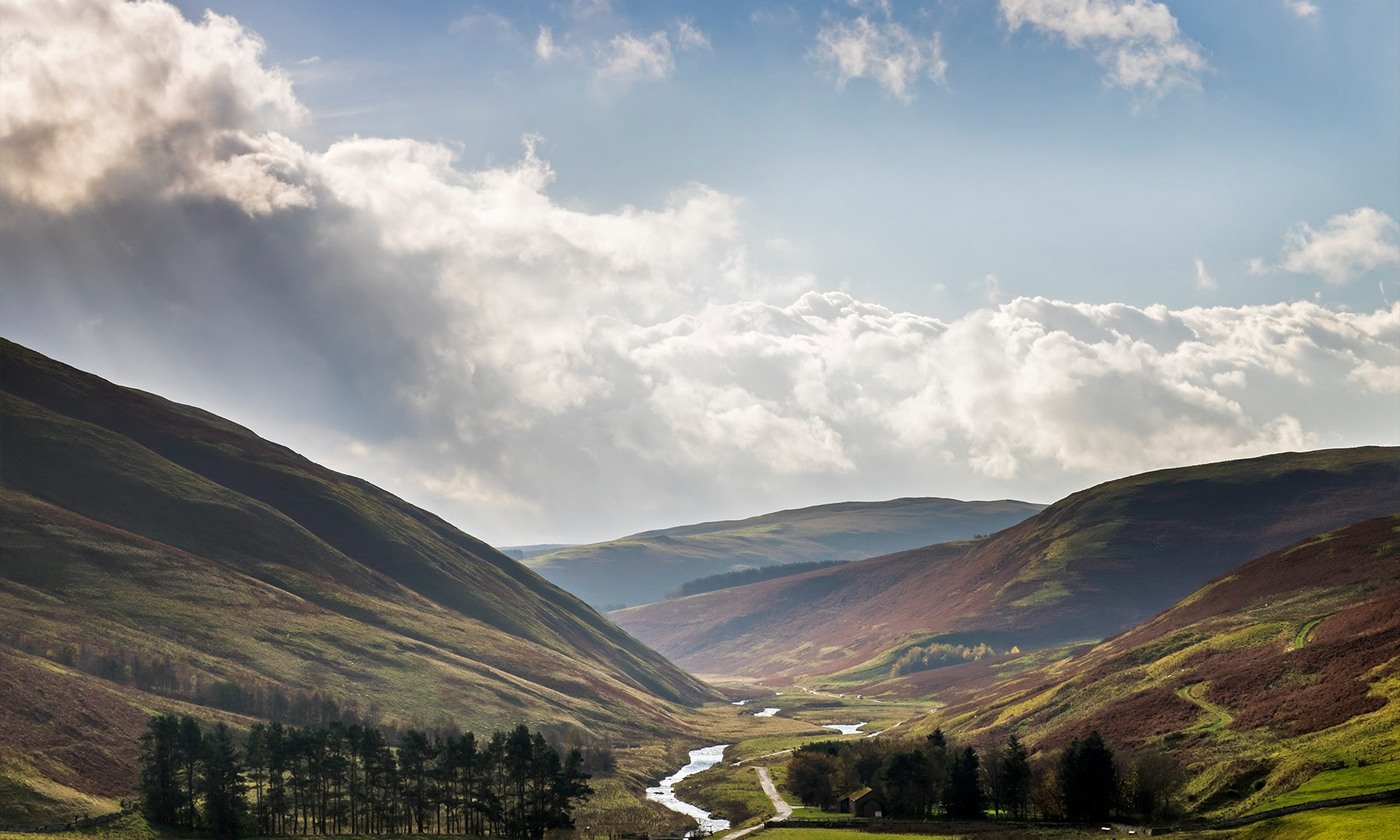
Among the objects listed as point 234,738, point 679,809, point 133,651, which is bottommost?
point 679,809

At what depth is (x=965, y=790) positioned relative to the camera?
360 ft

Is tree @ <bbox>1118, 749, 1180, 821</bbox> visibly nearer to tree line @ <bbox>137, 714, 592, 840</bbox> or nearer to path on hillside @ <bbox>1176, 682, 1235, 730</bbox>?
path on hillside @ <bbox>1176, 682, 1235, 730</bbox>

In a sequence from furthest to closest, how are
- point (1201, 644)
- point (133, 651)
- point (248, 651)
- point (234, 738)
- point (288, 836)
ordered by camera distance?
point (248, 651)
point (133, 651)
point (1201, 644)
point (234, 738)
point (288, 836)

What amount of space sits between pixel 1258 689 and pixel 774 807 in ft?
204

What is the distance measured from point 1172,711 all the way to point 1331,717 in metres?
29.5

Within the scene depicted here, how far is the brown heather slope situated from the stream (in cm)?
4765

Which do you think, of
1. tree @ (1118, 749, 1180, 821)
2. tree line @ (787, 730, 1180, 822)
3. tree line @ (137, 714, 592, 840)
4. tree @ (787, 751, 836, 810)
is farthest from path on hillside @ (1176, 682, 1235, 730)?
tree line @ (137, 714, 592, 840)

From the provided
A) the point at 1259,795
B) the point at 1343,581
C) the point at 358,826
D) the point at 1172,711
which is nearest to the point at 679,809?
the point at 358,826

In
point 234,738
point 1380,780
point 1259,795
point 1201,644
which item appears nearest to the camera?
point 1380,780

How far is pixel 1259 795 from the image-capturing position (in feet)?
292

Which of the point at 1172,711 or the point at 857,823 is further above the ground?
the point at 1172,711

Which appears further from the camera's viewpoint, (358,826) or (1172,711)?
(1172,711)

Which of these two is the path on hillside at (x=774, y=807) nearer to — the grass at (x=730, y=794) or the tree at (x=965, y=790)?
the grass at (x=730, y=794)

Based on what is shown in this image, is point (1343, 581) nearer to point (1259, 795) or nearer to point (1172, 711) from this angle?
point (1172, 711)
